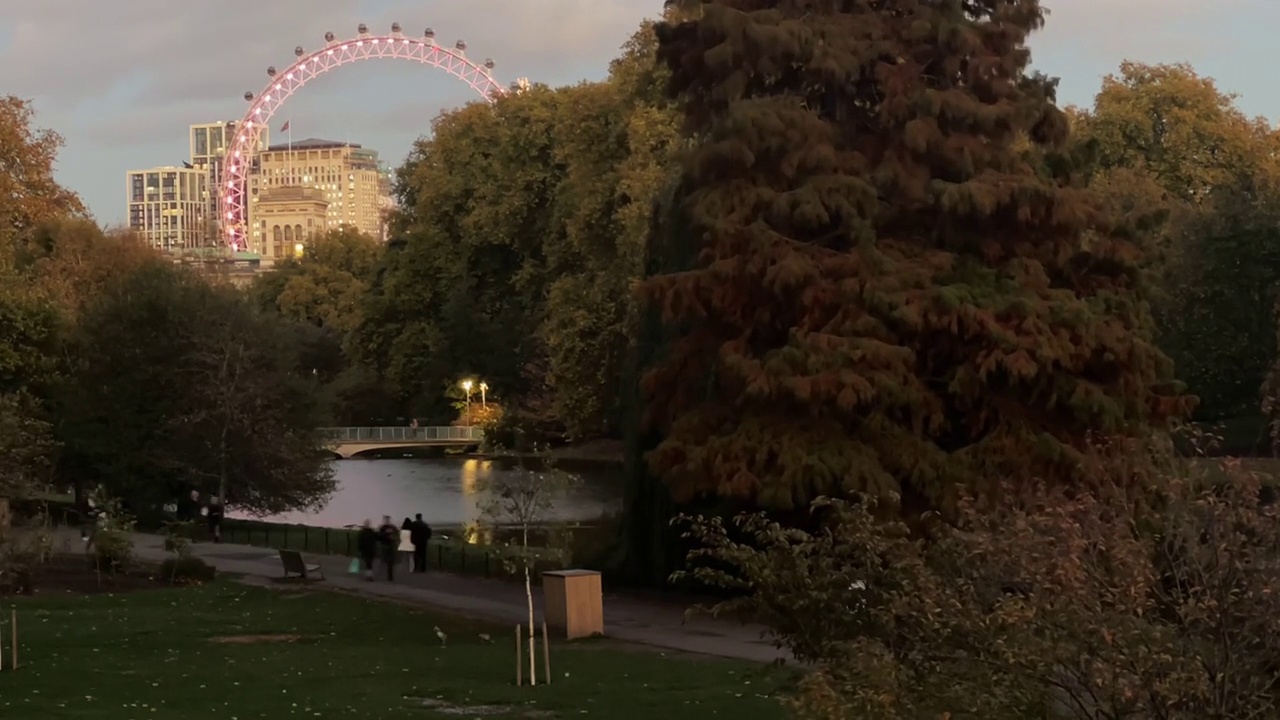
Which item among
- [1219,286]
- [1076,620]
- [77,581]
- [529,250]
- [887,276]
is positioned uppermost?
[529,250]

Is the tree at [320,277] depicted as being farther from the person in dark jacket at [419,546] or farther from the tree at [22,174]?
the person in dark jacket at [419,546]

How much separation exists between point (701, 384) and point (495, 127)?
4506 centimetres

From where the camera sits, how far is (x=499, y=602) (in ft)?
86.5

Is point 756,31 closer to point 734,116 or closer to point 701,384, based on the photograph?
point 734,116

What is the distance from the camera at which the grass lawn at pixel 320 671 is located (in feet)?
51.6

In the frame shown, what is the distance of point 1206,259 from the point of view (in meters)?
47.1

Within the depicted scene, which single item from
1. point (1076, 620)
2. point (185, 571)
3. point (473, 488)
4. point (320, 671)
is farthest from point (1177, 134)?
point (1076, 620)

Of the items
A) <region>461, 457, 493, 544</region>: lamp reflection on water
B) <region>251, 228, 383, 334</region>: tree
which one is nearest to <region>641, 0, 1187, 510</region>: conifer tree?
<region>461, 457, 493, 544</region>: lamp reflection on water

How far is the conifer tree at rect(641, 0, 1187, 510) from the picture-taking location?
2184 centimetres

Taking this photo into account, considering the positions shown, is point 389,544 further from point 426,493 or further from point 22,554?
point 426,493

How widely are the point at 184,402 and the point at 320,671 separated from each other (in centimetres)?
2319

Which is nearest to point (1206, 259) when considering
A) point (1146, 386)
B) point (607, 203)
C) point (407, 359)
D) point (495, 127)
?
point (607, 203)

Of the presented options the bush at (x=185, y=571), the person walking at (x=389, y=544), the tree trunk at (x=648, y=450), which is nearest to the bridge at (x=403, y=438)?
the bush at (x=185, y=571)

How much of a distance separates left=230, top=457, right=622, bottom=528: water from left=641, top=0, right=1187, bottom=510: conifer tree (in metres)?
17.8
